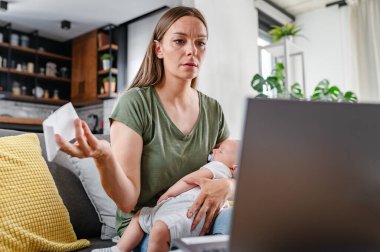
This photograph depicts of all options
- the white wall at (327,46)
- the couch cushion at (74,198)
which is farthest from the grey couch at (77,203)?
the white wall at (327,46)

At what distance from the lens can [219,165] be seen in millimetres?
1086

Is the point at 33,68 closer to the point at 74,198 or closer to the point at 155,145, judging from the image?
the point at 74,198

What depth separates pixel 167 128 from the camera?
3.51 feet

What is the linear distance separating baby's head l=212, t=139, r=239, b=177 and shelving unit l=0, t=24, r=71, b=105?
4489 mm

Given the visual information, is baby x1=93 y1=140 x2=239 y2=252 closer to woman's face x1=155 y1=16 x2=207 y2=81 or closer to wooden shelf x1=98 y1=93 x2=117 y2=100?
woman's face x1=155 y1=16 x2=207 y2=81

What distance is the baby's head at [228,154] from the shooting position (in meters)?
1.14

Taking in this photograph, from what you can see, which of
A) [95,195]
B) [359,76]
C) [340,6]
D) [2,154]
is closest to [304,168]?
[2,154]

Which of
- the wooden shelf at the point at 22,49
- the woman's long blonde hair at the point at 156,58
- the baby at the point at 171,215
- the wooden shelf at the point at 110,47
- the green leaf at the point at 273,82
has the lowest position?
the baby at the point at 171,215

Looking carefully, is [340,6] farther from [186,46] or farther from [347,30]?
[186,46]

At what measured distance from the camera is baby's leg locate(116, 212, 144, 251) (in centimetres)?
96

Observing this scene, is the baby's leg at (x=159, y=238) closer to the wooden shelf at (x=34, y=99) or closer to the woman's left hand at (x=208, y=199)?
the woman's left hand at (x=208, y=199)

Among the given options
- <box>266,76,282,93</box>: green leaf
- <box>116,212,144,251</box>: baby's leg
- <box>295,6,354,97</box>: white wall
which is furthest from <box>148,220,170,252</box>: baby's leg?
<box>295,6,354,97</box>: white wall

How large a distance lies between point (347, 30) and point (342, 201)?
424 cm

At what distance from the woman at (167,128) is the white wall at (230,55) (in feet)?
6.96
